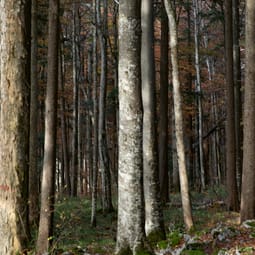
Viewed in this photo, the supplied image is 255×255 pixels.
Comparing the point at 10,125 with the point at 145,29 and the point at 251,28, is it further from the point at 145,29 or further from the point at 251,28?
the point at 251,28

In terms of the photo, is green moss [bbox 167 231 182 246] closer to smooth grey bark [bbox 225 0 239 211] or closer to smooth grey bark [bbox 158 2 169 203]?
smooth grey bark [bbox 225 0 239 211]

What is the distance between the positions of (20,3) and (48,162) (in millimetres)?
4736

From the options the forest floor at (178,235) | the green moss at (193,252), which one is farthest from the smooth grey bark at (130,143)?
the green moss at (193,252)

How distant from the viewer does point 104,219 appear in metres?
15.8

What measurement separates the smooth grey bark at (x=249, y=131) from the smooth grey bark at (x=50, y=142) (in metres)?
4.82

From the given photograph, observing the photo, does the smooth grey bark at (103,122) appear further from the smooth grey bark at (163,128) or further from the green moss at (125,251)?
the green moss at (125,251)

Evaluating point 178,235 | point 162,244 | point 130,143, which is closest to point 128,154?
point 130,143

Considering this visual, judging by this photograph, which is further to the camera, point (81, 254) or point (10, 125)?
point (81, 254)

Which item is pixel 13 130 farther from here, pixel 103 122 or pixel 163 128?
pixel 163 128

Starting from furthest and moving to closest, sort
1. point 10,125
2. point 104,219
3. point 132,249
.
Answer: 1. point 104,219
2. point 132,249
3. point 10,125

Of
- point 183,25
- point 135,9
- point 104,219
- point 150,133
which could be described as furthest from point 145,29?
point 183,25

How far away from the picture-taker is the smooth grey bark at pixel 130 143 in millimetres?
6691

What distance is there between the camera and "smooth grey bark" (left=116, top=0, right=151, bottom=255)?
6691 millimetres

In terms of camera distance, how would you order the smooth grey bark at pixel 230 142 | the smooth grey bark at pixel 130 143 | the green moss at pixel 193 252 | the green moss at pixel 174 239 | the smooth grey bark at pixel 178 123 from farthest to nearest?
the smooth grey bark at pixel 230 142
the smooth grey bark at pixel 178 123
the green moss at pixel 174 239
the green moss at pixel 193 252
the smooth grey bark at pixel 130 143
